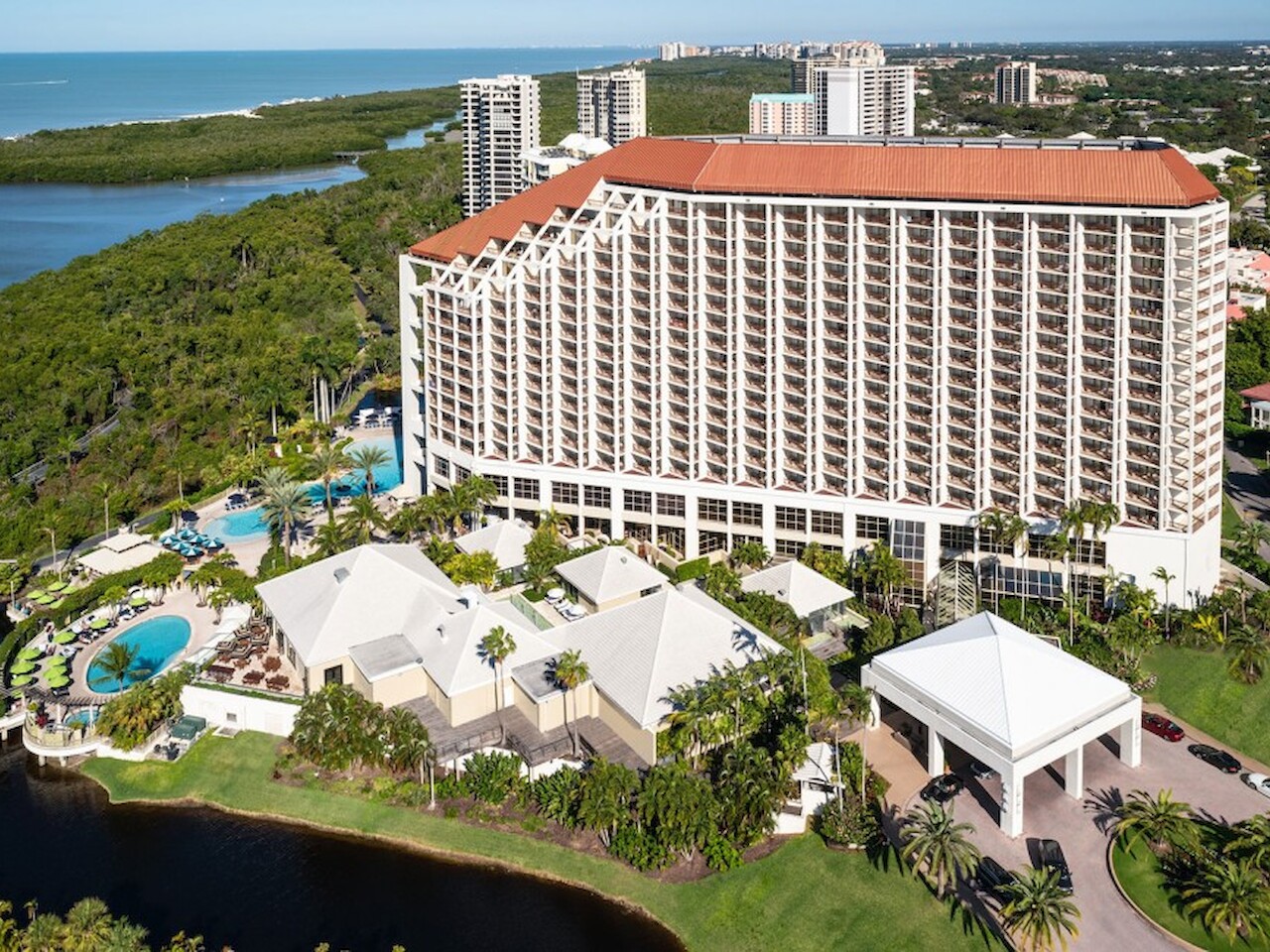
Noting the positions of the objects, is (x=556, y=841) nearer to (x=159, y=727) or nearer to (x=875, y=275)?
(x=159, y=727)

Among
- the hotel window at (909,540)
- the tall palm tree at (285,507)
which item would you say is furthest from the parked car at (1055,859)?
the tall palm tree at (285,507)

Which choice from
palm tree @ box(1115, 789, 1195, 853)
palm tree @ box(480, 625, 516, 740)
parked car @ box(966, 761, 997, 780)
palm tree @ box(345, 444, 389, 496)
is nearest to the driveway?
parked car @ box(966, 761, 997, 780)

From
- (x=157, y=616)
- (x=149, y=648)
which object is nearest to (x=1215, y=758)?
(x=149, y=648)

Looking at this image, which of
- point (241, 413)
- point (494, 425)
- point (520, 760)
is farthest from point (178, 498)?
point (520, 760)

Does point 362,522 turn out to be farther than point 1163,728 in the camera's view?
Yes

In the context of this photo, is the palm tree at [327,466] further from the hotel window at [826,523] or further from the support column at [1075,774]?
the support column at [1075,774]

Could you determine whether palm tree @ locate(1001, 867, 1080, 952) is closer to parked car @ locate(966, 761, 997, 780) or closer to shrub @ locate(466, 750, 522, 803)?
parked car @ locate(966, 761, 997, 780)

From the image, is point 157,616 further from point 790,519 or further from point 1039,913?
point 1039,913
